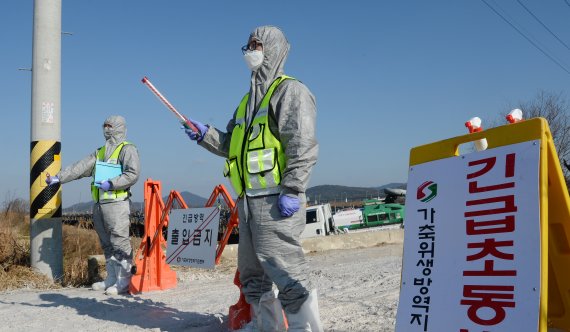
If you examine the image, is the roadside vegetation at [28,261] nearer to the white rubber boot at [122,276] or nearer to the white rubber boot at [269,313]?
the white rubber boot at [122,276]

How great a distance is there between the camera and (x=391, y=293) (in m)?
5.00

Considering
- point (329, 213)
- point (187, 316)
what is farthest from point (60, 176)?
point (329, 213)

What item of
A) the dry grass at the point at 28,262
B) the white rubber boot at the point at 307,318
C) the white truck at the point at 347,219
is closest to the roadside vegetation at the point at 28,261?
the dry grass at the point at 28,262

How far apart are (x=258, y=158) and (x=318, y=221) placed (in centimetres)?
1773

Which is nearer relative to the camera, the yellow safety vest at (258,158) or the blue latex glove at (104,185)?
the yellow safety vest at (258,158)

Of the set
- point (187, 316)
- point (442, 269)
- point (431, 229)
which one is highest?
point (431, 229)

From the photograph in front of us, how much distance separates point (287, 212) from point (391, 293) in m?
2.05

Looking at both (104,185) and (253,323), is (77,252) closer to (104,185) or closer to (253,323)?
(104,185)

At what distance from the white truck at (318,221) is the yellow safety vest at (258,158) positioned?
17132 millimetres

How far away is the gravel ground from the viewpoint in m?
4.36

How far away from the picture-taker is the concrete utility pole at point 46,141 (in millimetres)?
7703

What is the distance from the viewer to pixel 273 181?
350cm

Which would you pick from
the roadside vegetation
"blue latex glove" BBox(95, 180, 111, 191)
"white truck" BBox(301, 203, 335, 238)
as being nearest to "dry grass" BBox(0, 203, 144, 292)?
the roadside vegetation

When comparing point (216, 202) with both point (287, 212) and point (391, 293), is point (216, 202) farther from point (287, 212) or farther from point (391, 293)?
point (287, 212)
